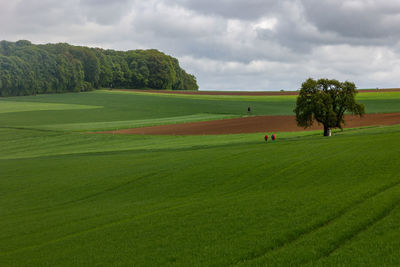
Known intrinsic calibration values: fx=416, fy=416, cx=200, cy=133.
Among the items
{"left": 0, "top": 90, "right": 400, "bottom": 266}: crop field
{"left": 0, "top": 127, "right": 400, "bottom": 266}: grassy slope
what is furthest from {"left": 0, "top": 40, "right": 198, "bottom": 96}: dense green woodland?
{"left": 0, "top": 127, "right": 400, "bottom": 266}: grassy slope

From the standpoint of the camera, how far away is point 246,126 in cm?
5928

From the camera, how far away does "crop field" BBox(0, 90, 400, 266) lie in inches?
441

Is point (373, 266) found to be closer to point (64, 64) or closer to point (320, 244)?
point (320, 244)

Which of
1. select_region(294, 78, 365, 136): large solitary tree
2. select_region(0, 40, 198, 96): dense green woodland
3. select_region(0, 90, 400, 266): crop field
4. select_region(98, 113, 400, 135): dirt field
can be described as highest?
select_region(0, 40, 198, 96): dense green woodland

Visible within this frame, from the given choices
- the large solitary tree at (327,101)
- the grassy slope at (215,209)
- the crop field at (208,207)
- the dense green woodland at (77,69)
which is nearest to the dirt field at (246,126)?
the large solitary tree at (327,101)

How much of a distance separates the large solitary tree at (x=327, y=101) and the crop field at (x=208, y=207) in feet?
40.2

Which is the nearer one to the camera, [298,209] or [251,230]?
[251,230]

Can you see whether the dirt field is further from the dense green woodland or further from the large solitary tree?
the dense green woodland

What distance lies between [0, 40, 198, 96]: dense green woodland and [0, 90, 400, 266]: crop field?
77020 mm

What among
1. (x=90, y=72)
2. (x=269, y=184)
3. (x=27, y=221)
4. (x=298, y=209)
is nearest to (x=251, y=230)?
(x=298, y=209)

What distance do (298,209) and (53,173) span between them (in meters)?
20.4

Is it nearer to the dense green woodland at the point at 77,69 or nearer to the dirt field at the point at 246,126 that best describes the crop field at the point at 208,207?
the dirt field at the point at 246,126

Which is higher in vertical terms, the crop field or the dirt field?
the dirt field

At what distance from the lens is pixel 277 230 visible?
40.6 ft
